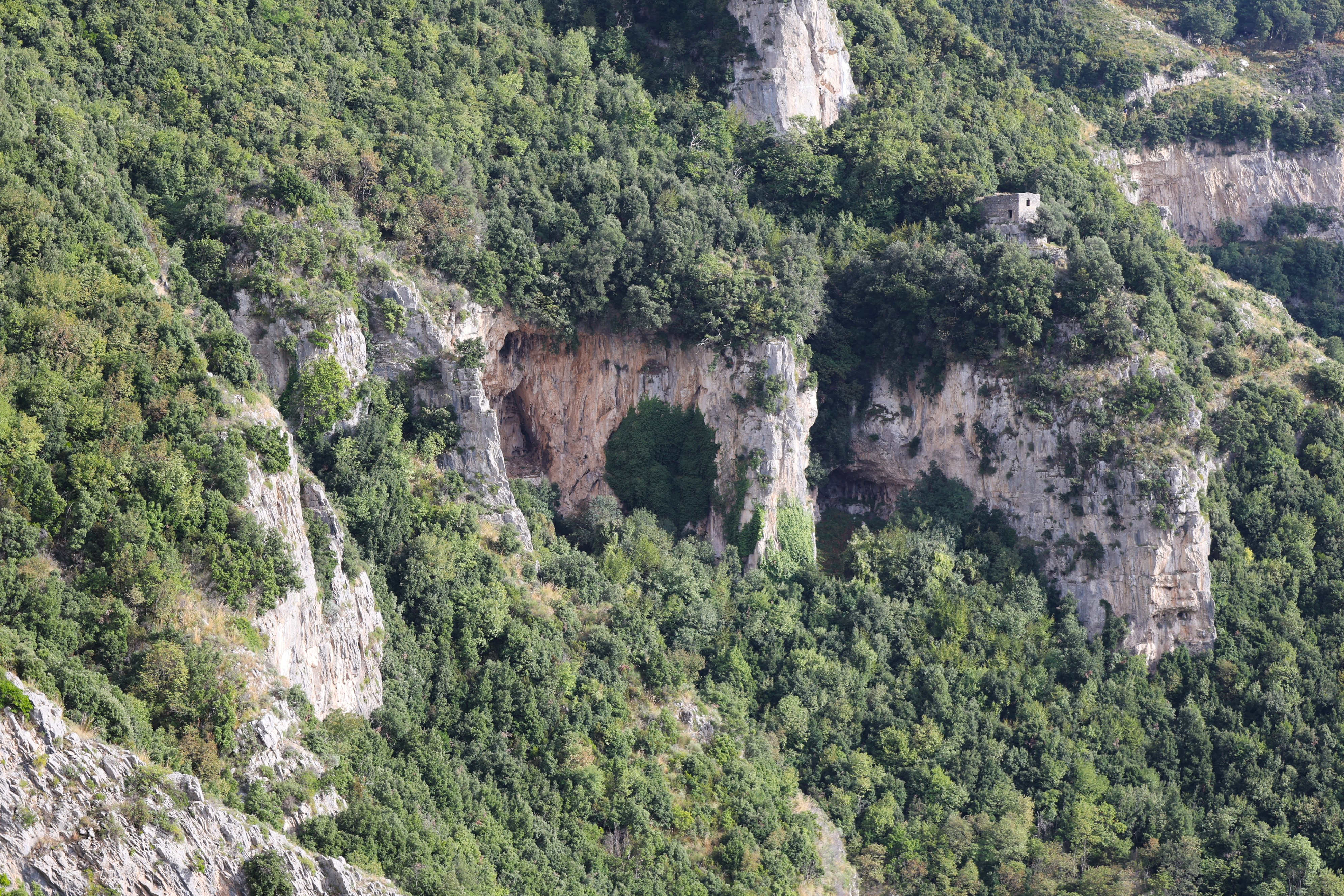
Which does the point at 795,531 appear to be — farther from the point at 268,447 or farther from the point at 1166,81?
the point at 1166,81

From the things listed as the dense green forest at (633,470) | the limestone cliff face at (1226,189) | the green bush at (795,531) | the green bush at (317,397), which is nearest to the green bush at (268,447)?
the dense green forest at (633,470)

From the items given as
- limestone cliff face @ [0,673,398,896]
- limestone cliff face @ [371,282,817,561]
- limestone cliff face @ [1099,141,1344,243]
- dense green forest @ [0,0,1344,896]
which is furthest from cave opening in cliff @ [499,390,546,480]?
limestone cliff face @ [1099,141,1344,243]

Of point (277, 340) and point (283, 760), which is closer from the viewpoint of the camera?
point (283, 760)

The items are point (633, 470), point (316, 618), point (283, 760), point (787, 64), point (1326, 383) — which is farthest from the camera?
point (787, 64)

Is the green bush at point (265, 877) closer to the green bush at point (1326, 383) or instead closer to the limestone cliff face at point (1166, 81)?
the green bush at point (1326, 383)

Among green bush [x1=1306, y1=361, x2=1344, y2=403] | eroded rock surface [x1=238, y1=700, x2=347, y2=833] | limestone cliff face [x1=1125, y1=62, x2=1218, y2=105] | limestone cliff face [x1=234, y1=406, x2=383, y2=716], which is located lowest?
eroded rock surface [x1=238, y1=700, x2=347, y2=833]

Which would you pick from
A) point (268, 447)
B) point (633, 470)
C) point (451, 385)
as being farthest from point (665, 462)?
point (268, 447)

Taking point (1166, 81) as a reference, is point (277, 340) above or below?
below

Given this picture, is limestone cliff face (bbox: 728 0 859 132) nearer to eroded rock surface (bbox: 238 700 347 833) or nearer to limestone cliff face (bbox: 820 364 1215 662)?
limestone cliff face (bbox: 820 364 1215 662)
